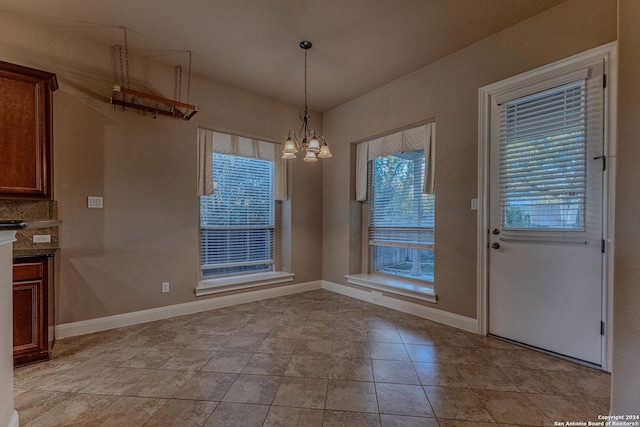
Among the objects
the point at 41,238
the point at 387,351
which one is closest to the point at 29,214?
the point at 41,238

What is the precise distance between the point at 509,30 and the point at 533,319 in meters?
2.69

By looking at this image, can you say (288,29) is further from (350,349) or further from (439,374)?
(439,374)

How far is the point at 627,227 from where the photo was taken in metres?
1.53

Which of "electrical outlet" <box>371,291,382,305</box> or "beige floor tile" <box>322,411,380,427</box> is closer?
"beige floor tile" <box>322,411,380,427</box>

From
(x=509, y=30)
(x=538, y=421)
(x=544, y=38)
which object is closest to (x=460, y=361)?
(x=538, y=421)

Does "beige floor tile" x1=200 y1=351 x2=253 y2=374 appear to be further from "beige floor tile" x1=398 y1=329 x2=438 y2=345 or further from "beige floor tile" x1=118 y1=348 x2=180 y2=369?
"beige floor tile" x1=398 y1=329 x2=438 y2=345

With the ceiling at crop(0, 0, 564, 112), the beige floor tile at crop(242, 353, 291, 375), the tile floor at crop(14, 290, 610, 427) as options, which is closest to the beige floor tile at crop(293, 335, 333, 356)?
the tile floor at crop(14, 290, 610, 427)

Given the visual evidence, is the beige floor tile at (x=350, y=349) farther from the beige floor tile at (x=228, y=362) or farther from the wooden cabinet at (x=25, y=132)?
the wooden cabinet at (x=25, y=132)

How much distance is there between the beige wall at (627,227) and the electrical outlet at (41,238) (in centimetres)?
437

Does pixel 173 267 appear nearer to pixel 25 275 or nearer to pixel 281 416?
pixel 25 275

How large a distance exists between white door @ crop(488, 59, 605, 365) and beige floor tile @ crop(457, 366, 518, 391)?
72 centimetres

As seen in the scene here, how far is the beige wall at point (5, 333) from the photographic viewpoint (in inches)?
52.9

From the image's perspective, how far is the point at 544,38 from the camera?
2.49 m

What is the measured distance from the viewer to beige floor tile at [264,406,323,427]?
163 cm
